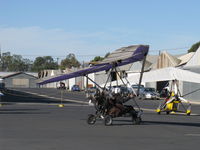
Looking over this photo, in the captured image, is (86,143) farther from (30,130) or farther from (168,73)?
(168,73)

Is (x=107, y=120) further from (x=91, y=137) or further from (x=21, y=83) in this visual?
(x=21, y=83)

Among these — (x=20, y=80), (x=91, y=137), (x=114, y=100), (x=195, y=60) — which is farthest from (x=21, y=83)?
(x=91, y=137)

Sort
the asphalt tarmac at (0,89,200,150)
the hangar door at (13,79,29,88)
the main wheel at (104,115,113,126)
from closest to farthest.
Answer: the asphalt tarmac at (0,89,200,150)
the main wheel at (104,115,113,126)
the hangar door at (13,79,29,88)

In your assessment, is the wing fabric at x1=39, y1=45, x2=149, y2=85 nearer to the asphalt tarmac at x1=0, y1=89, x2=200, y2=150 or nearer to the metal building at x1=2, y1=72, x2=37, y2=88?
the asphalt tarmac at x1=0, y1=89, x2=200, y2=150

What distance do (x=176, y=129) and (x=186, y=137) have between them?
9.29 ft

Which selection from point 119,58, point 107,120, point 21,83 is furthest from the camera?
point 21,83

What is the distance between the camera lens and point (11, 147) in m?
12.1

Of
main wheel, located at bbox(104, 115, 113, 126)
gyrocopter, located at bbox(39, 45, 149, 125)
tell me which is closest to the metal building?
gyrocopter, located at bbox(39, 45, 149, 125)

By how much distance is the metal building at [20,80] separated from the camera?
15138cm

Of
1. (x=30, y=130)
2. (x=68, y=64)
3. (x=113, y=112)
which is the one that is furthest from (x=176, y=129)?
(x=68, y=64)

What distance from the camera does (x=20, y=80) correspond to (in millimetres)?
154250

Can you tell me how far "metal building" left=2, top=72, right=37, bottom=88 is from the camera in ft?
497

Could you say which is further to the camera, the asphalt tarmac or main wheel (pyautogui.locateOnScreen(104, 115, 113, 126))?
main wheel (pyautogui.locateOnScreen(104, 115, 113, 126))

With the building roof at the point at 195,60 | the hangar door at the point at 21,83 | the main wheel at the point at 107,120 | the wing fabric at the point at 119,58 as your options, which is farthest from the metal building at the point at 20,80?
the main wheel at the point at 107,120
